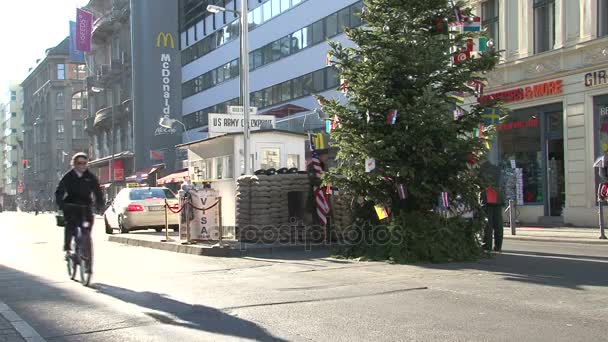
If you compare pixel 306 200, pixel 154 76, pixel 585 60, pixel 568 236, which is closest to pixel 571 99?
pixel 585 60

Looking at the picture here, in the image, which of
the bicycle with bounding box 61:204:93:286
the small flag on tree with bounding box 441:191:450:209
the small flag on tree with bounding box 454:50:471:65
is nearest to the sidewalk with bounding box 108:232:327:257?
the small flag on tree with bounding box 441:191:450:209

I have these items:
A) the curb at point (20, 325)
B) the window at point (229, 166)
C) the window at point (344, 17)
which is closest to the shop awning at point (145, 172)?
the window at point (344, 17)

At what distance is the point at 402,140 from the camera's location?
10383 mm

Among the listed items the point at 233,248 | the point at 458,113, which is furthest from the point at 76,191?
the point at 458,113

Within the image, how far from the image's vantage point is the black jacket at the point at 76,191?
857 centimetres

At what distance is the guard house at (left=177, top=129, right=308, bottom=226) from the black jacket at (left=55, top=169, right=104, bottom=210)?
7517 millimetres

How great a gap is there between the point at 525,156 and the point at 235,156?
1120 centimetres

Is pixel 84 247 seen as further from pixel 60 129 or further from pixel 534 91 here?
pixel 60 129

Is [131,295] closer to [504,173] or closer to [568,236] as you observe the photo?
[568,236]

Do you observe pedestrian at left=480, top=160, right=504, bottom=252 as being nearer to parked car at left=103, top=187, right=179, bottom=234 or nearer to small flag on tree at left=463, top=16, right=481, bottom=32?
small flag on tree at left=463, top=16, right=481, bottom=32

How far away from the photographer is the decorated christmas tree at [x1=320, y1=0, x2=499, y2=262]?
10359 mm

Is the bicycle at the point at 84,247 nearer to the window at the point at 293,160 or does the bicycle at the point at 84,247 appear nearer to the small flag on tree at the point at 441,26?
the small flag on tree at the point at 441,26

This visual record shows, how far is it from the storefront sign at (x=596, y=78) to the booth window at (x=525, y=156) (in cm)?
250

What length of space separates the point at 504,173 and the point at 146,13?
4075 centimetres
